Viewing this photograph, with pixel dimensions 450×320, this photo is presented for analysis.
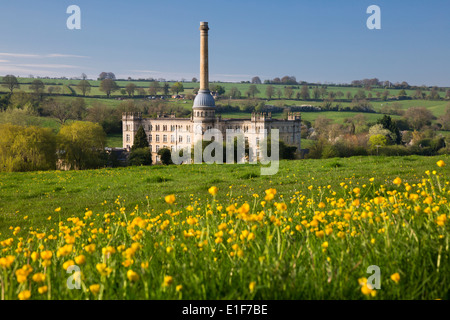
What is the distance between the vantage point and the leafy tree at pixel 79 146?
59719mm

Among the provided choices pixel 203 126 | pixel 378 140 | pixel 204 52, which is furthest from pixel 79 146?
pixel 378 140

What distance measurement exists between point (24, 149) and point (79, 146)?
1457cm

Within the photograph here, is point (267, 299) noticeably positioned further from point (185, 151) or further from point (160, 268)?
point (185, 151)

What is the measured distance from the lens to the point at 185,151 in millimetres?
111938

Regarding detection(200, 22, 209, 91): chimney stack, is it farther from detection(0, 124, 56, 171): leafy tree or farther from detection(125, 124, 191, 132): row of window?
detection(0, 124, 56, 171): leafy tree

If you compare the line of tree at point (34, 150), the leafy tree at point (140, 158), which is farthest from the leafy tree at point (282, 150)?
the line of tree at point (34, 150)

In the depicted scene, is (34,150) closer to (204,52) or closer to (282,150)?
(282,150)

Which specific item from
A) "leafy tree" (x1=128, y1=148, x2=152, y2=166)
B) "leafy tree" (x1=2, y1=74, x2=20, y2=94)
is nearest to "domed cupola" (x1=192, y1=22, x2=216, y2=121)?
"leafy tree" (x1=128, y1=148, x2=152, y2=166)

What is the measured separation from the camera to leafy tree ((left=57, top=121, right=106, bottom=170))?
5972 cm

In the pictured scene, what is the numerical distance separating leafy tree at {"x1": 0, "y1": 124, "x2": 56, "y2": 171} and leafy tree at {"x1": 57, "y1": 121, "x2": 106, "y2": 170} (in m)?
6.52

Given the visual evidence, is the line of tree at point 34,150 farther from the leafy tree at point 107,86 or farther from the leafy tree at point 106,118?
the leafy tree at point 107,86

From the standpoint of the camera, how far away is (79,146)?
6306 centimetres

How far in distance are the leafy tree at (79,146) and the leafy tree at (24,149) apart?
6.52m
